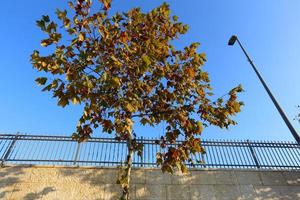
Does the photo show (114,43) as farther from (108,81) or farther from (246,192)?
(246,192)

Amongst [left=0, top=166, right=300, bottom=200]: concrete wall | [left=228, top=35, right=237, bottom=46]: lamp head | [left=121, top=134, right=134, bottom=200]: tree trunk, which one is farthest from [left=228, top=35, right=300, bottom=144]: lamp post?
[left=121, top=134, right=134, bottom=200]: tree trunk

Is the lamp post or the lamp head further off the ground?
the lamp head

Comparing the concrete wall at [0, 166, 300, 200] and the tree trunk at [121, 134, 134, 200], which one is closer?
the tree trunk at [121, 134, 134, 200]

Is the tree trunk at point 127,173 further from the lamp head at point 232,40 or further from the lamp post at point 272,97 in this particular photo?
the lamp head at point 232,40

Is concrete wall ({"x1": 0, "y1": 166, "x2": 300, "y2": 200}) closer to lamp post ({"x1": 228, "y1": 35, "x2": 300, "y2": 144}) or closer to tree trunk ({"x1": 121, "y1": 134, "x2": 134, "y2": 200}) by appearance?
tree trunk ({"x1": 121, "y1": 134, "x2": 134, "y2": 200})

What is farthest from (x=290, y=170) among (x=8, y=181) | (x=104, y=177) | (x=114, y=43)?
(x=8, y=181)

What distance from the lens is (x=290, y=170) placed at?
9469mm

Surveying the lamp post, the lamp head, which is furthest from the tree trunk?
the lamp head

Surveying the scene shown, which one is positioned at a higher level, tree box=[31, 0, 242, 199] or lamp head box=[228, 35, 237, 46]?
lamp head box=[228, 35, 237, 46]

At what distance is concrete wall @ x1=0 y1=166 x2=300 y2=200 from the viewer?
8.29 meters

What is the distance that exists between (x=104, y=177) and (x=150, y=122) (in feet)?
9.05

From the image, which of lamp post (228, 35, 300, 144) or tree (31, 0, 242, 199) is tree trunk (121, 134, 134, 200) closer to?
tree (31, 0, 242, 199)

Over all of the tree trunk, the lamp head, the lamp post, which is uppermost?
the lamp head

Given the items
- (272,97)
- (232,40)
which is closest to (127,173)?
(272,97)
